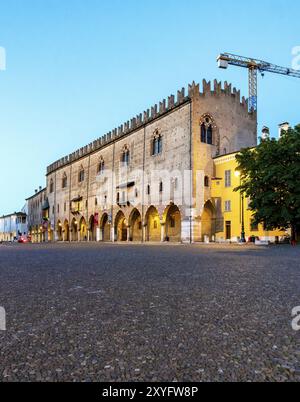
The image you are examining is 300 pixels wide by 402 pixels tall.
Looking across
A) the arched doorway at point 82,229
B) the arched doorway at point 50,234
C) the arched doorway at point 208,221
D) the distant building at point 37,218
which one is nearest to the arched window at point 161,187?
the arched doorway at point 208,221

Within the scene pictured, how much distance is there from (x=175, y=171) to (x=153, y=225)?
8.37 metres

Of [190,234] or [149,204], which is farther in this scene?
[149,204]

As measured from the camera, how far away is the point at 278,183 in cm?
2352

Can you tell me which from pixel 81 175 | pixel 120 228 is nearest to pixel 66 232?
pixel 81 175

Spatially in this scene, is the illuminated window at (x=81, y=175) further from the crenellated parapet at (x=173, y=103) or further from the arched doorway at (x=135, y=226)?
the arched doorway at (x=135, y=226)

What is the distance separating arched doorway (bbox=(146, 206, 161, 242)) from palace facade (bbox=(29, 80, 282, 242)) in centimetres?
12

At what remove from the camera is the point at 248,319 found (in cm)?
352

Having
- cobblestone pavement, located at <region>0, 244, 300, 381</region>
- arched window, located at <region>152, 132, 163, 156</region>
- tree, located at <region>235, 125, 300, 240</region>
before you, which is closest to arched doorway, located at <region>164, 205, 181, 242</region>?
arched window, located at <region>152, 132, 163, 156</region>

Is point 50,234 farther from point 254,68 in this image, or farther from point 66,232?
point 254,68

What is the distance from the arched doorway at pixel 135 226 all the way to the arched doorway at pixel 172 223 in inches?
220

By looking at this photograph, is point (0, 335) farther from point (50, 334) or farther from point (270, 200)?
point (270, 200)

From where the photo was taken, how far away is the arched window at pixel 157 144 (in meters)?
38.8
